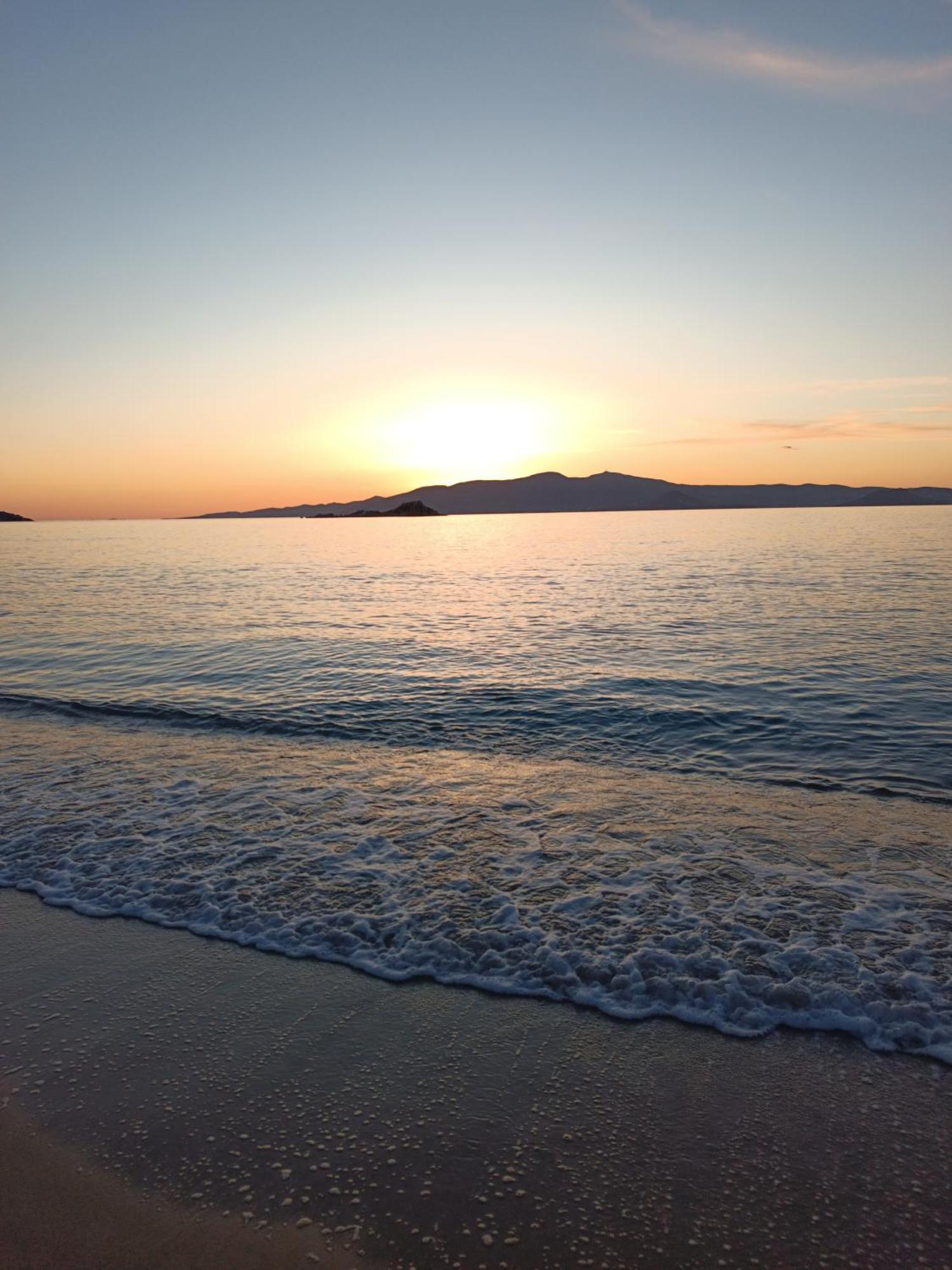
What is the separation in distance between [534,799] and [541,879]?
3152 mm

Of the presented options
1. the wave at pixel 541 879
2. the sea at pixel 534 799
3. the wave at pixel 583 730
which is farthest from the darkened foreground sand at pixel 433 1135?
the wave at pixel 583 730

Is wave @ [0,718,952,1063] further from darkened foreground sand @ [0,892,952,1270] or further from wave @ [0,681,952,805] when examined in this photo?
wave @ [0,681,952,805]

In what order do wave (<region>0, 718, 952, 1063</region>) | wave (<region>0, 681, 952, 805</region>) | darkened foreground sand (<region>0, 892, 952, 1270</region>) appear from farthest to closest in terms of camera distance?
wave (<region>0, 681, 952, 805</region>) → wave (<region>0, 718, 952, 1063</region>) → darkened foreground sand (<region>0, 892, 952, 1270</region>)

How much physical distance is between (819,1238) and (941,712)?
1586 cm

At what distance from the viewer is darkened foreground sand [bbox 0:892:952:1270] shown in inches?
170

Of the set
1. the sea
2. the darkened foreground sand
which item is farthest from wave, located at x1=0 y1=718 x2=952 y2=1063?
the darkened foreground sand

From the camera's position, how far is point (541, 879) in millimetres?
9227

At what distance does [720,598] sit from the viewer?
38281mm

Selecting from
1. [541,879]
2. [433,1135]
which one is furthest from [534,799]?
[433,1135]

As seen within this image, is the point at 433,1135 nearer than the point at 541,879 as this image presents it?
Yes

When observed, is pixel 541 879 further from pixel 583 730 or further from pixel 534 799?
pixel 583 730

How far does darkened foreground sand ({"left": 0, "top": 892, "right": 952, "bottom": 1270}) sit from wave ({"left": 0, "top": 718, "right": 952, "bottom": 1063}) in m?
0.56

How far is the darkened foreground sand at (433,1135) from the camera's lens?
170 inches

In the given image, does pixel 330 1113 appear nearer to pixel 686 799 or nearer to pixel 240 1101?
pixel 240 1101
